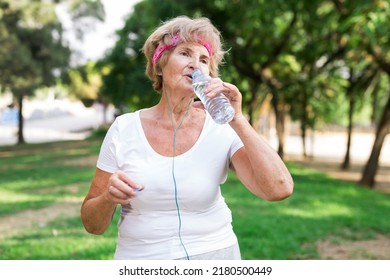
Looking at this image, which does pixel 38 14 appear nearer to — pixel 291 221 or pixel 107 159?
pixel 291 221

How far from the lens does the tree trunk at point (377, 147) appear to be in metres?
14.0

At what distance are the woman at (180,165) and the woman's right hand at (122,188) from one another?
0.06 metres

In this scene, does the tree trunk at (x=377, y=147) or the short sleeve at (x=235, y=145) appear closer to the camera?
the short sleeve at (x=235, y=145)

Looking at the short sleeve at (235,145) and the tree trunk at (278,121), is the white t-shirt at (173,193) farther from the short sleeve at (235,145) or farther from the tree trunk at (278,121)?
the tree trunk at (278,121)

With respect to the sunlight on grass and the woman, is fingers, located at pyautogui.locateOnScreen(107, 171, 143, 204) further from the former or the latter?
the sunlight on grass

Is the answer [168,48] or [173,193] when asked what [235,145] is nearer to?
[173,193]

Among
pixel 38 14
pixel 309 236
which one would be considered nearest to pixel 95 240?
pixel 309 236

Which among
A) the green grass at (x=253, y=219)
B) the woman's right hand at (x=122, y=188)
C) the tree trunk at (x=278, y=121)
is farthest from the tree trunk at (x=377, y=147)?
the woman's right hand at (x=122, y=188)

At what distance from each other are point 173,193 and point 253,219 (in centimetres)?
622

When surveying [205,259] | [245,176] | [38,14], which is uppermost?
[245,176]

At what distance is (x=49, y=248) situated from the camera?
19.9 ft

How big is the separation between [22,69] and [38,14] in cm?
228

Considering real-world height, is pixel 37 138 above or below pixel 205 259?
below
